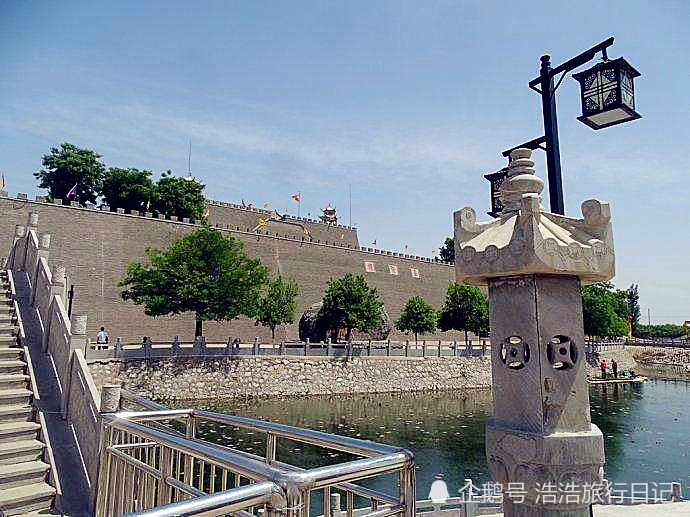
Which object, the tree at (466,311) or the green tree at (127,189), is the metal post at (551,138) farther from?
the green tree at (127,189)

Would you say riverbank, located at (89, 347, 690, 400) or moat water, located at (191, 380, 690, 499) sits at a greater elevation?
riverbank, located at (89, 347, 690, 400)

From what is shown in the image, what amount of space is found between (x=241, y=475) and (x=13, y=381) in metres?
5.53

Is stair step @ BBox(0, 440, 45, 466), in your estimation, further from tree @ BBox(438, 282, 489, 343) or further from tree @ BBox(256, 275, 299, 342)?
tree @ BBox(438, 282, 489, 343)

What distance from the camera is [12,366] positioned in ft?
21.5

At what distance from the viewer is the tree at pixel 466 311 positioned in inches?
1414

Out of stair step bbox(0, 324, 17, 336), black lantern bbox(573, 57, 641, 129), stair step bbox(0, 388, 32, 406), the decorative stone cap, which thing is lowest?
stair step bbox(0, 388, 32, 406)

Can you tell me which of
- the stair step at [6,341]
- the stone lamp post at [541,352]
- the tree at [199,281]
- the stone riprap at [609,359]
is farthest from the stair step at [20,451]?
the stone riprap at [609,359]

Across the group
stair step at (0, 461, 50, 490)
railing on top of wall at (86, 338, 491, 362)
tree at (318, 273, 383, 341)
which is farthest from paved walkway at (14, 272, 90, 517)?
tree at (318, 273, 383, 341)

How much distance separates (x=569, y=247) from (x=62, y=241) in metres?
30.1

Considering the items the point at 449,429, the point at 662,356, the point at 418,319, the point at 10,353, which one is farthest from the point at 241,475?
the point at 662,356

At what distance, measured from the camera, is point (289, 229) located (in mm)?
50562

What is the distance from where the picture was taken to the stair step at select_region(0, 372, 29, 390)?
20.4ft

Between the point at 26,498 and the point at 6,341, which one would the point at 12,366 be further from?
the point at 26,498

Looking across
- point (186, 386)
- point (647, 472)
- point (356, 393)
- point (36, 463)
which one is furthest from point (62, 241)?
point (647, 472)
